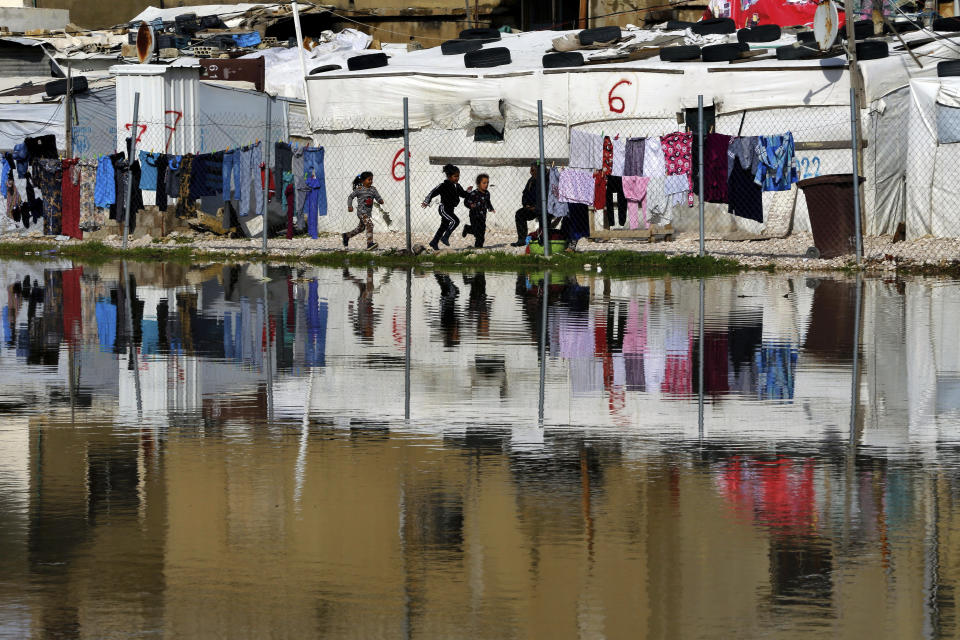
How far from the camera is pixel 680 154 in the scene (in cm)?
2247

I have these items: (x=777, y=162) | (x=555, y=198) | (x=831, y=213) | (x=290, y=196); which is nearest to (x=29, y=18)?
(x=290, y=196)

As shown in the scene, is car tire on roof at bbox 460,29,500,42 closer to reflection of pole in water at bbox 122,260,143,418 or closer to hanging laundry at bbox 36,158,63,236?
hanging laundry at bbox 36,158,63,236

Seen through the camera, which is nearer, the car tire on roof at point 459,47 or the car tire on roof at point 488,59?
the car tire on roof at point 488,59

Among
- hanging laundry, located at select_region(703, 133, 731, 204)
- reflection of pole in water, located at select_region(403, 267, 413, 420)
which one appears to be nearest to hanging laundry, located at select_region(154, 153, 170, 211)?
hanging laundry, located at select_region(703, 133, 731, 204)

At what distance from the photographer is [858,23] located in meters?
28.4

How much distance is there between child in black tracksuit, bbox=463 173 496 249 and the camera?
942 inches

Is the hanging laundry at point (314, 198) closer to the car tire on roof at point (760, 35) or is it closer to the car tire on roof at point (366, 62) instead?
the car tire on roof at point (366, 62)

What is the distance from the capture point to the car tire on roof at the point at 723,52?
26.4m

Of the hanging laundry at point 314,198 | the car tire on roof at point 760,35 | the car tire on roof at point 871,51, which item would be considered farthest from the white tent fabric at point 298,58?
the car tire on roof at point 871,51

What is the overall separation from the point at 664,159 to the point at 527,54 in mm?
8309

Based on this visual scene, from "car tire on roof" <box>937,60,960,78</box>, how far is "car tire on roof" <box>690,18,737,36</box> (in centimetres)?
650

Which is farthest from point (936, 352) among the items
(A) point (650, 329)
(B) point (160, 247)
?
(B) point (160, 247)

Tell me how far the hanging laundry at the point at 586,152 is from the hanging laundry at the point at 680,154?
3.33 feet

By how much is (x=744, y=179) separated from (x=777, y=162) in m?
0.54
